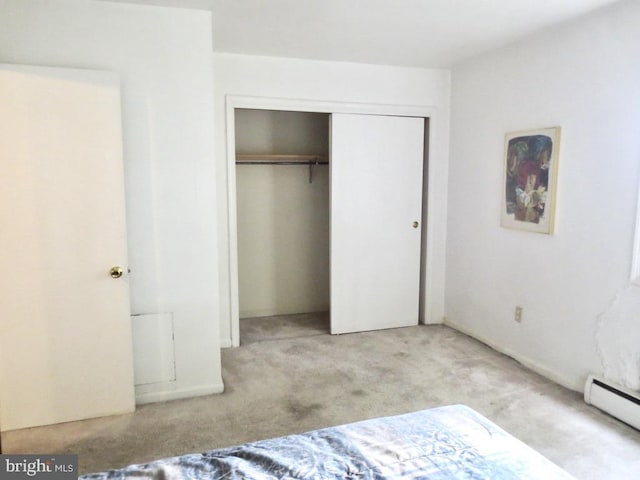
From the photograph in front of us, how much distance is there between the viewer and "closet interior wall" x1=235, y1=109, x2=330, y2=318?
449 cm

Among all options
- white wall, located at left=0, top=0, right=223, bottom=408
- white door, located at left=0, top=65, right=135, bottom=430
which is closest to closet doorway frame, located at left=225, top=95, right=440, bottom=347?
white wall, located at left=0, top=0, right=223, bottom=408

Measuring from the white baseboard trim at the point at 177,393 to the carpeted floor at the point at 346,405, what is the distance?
6cm

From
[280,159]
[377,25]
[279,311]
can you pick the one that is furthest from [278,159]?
[377,25]

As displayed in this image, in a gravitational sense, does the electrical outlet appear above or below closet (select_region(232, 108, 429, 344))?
below

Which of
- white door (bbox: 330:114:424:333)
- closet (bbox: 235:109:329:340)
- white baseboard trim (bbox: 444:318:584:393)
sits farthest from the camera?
closet (bbox: 235:109:329:340)

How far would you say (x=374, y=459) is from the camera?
125cm

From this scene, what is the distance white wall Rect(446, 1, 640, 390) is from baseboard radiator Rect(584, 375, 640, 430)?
106 millimetres

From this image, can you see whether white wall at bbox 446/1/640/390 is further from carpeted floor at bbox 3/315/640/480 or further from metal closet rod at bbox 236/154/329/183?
metal closet rod at bbox 236/154/329/183

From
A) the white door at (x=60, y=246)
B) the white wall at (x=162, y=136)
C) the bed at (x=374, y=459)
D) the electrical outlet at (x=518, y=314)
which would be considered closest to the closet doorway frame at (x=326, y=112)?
the white wall at (x=162, y=136)

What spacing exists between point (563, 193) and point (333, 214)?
1.80 m

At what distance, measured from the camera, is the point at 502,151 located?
140 inches

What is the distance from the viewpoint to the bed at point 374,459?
3.91 ft

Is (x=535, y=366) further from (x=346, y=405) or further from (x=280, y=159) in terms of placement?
(x=280, y=159)

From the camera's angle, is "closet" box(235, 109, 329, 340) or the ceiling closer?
the ceiling
